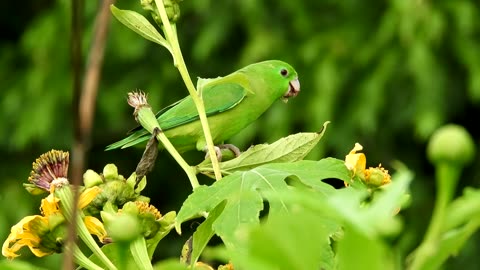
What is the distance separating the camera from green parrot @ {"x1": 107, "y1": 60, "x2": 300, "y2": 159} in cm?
141

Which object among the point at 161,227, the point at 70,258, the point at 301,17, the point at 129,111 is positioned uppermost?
the point at 70,258

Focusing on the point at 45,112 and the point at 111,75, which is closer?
the point at 45,112

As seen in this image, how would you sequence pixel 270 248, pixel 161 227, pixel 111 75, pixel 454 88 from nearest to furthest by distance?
pixel 270 248 < pixel 161 227 < pixel 454 88 < pixel 111 75

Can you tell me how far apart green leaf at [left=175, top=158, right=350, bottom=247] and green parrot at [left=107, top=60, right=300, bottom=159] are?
21.4 inches

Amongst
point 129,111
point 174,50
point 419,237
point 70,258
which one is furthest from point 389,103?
point 70,258

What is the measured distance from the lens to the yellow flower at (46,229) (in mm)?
707

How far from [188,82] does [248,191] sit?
0.41ft

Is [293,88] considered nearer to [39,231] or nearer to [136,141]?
[136,141]

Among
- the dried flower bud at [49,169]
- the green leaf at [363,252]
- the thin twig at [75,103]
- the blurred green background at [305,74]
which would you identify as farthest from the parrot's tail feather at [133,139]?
the blurred green background at [305,74]

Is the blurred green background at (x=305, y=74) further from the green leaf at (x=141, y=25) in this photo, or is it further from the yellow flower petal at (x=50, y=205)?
the yellow flower petal at (x=50, y=205)

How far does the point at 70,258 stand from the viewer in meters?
0.38

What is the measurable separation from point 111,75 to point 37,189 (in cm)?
434

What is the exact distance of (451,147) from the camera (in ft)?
1.28

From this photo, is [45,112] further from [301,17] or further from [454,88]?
[454,88]
